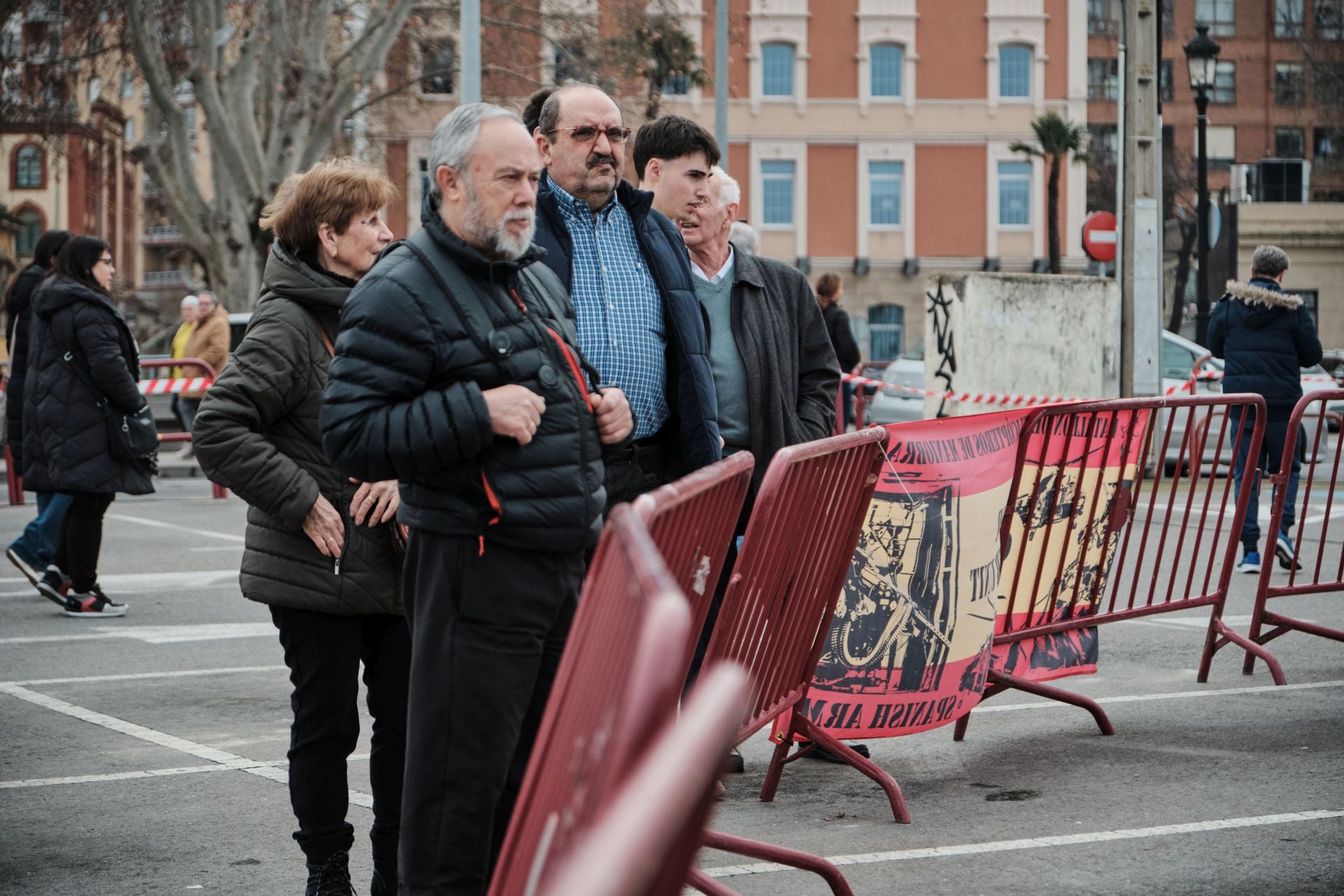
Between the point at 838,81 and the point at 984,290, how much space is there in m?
41.9

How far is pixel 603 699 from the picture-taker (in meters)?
2.31

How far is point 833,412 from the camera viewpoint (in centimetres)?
577

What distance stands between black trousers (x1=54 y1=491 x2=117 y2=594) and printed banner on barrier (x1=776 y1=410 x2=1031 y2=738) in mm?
5006

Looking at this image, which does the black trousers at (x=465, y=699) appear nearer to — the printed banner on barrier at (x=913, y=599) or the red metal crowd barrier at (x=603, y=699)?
the red metal crowd barrier at (x=603, y=699)

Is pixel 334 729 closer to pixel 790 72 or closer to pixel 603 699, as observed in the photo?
pixel 603 699

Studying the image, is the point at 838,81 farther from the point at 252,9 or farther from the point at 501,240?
the point at 501,240

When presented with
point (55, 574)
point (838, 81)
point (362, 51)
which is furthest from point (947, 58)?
point (55, 574)

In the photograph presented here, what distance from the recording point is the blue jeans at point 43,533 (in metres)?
9.95

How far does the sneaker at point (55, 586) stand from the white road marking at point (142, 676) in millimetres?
1893

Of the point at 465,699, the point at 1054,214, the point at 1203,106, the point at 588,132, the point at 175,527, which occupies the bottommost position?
the point at 175,527

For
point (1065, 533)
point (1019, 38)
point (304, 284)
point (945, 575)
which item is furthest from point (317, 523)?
point (1019, 38)

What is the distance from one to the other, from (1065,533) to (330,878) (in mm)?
3230

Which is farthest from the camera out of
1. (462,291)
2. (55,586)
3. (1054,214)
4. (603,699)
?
(1054,214)

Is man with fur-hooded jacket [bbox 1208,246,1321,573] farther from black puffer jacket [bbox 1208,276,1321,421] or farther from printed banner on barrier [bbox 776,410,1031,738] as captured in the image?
printed banner on barrier [bbox 776,410,1031,738]
